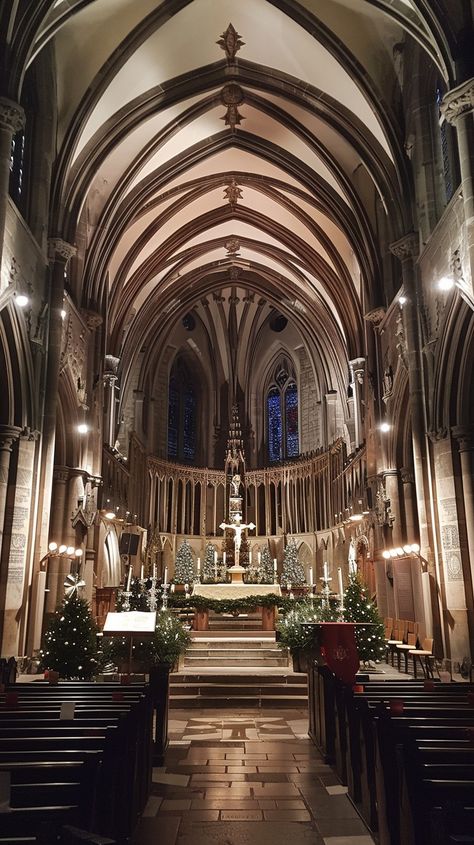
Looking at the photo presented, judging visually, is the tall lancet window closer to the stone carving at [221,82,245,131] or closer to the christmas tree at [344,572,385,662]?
the stone carving at [221,82,245,131]

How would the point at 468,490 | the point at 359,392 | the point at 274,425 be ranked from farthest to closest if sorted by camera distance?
1. the point at 274,425
2. the point at 359,392
3. the point at 468,490

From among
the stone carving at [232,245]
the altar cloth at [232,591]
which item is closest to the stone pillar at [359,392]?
the altar cloth at [232,591]

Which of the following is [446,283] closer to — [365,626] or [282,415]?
[365,626]

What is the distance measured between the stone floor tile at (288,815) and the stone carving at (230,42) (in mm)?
19251

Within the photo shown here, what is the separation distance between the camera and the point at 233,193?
26625 millimetres

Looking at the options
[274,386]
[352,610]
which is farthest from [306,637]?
[274,386]

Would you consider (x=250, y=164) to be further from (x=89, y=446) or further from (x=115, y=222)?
(x=89, y=446)

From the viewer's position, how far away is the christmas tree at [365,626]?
40.3 ft

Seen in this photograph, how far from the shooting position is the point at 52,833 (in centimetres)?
317

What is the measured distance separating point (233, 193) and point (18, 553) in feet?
59.6

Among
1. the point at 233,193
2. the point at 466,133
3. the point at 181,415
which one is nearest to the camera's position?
the point at 466,133

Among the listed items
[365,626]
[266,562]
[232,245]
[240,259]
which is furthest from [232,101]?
[266,562]

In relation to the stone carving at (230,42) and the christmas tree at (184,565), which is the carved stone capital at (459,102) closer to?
the stone carving at (230,42)

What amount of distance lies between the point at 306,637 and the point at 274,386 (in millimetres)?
26955
